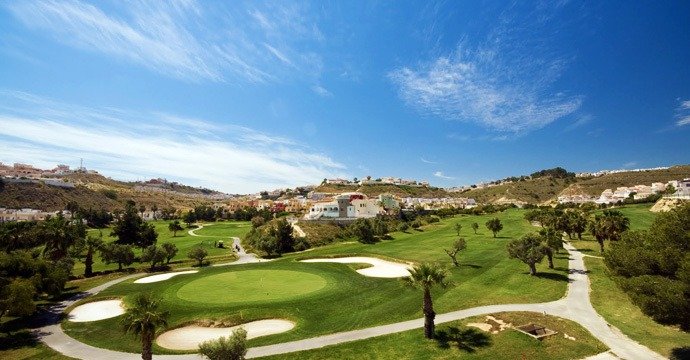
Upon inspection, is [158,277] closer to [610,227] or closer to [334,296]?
[334,296]

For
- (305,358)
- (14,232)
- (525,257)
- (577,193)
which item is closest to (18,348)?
(305,358)

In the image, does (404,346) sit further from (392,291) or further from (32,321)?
(32,321)

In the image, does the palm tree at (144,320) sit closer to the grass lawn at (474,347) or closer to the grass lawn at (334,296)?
the grass lawn at (334,296)

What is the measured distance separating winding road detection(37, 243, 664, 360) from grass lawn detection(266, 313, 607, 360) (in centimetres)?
101

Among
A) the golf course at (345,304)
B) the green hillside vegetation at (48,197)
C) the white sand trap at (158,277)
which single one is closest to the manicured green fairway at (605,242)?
the golf course at (345,304)

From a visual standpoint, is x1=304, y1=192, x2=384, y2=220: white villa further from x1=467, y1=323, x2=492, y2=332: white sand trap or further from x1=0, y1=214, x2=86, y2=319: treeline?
x1=467, y1=323, x2=492, y2=332: white sand trap

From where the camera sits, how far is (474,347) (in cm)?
2825

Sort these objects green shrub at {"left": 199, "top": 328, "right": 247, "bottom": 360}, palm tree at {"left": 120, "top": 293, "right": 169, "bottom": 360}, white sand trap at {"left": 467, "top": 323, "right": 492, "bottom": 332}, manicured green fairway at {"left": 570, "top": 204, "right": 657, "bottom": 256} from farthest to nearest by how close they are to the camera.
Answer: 1. manicured green fairway at {"left": 570, "top": 204, "right": 657, "bottom": 256}
2. white sand trap at {"left": 467, "top": 323, "right": 492, "bottom": 332}
3. palm tree at {"left": 120, "top": 293, "right": 169, "bottom": 360}
4. green shrub at {"left": 199, "top": 328, "right": 247, "bottom": 360}

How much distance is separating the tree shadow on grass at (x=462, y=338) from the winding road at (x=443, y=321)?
2455 millimetres

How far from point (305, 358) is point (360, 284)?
22279 millimetres

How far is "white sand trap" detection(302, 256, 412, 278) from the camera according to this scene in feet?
182

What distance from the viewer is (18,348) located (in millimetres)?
31469

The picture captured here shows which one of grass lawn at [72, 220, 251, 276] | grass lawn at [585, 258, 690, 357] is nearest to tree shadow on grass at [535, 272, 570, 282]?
grass lawn at [585, 258, 690, 357]

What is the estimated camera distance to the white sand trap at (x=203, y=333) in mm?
31984
